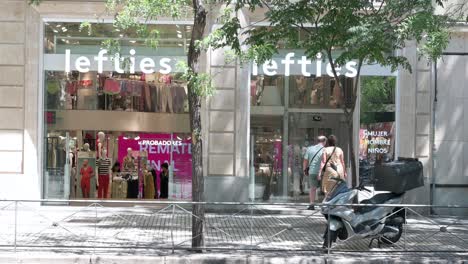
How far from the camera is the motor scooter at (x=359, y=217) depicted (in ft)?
31.1

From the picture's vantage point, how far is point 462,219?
13.6m

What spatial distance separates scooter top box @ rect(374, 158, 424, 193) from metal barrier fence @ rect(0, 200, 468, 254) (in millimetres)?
397

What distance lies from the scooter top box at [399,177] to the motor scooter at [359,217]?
184mm

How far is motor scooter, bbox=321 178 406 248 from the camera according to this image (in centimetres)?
948

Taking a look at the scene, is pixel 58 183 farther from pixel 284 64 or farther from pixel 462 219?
pixel 462 219

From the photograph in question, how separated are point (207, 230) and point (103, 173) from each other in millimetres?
5331

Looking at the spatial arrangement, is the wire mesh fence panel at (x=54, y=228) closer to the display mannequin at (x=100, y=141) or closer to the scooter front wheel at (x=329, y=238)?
the display mannequin at (x=100, y=141)

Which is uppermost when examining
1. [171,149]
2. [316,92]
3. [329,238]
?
[316,92]

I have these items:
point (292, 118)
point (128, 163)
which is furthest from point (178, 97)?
point (292, 118)

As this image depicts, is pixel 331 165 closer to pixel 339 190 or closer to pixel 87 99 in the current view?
pixel 339 190

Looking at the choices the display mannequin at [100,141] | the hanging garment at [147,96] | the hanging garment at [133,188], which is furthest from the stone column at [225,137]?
the display mannequin at [100,141]

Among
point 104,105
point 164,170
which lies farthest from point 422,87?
point 104,105

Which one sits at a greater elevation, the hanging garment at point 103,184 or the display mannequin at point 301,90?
the display mannequin at point 301,90

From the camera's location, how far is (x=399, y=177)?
9992 millimetres
